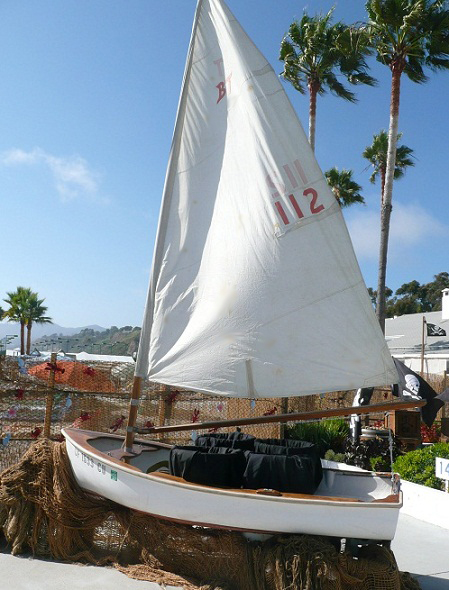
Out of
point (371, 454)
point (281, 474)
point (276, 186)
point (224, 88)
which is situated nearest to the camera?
point (281, 474)

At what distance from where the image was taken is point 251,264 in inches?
237

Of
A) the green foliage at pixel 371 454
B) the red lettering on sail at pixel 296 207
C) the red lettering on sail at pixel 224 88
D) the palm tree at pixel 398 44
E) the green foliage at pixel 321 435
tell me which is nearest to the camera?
the red lettering on sail at pixel 296 207

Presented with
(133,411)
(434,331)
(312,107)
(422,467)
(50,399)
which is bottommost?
(422,467)

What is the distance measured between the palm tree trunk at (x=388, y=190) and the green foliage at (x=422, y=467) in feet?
27.1

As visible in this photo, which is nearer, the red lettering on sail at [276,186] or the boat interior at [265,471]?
the boat interior at [265,471]

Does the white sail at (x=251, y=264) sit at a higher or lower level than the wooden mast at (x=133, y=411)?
higher

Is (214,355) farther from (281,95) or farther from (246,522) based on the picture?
(281,95)

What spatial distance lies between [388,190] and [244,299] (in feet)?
47.9

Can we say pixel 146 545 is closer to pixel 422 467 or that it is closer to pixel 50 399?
pixel 50 399

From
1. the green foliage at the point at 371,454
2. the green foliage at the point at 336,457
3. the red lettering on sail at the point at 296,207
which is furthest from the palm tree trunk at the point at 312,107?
the red lettering on sail at the point at 296,207

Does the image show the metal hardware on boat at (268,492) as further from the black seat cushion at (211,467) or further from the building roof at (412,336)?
the building roof at (412,336)

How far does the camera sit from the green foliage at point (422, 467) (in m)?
9.53

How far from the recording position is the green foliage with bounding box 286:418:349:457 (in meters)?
13.6

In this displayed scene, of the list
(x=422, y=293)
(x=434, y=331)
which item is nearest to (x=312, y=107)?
(x=434, y=331)
